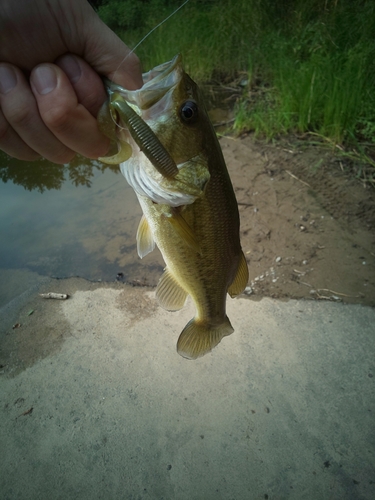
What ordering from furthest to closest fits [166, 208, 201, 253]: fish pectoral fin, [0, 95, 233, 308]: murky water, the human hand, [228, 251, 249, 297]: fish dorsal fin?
[0, 95, 233, 308]: murky water → [228, 251, 249, 297]: fish dorsal fin → [166, 208, 201, 253]: fish pectoral fin → the human hand

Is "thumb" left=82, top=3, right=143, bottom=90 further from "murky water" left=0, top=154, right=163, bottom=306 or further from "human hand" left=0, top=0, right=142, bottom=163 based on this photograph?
"murky water" left=0, top=154, right=163, bottom=306

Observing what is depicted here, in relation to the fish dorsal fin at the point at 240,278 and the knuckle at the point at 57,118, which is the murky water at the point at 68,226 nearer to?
the fish dorsal fin at the point at 240,278

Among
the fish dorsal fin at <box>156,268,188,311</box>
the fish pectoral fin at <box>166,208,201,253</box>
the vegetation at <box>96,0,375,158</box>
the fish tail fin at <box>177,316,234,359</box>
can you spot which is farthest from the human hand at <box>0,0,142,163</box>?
the vegetation at <box>96,0,375,158</box>

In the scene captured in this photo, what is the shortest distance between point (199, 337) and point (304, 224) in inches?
77.4

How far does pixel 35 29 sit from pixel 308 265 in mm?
2351

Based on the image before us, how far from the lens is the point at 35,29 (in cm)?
105

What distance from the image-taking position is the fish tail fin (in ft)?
4.98

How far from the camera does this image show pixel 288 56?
4734 millimetres

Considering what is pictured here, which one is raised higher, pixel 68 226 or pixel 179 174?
pixel 179 174

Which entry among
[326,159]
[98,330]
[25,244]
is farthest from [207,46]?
[98,330]

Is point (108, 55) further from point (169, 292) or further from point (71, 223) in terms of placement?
point (71, 223)

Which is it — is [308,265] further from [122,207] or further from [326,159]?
[122,207]

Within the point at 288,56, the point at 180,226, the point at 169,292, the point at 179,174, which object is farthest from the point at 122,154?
the point at 288,56

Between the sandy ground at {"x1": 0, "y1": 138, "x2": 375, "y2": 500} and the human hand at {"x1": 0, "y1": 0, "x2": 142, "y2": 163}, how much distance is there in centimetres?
150
